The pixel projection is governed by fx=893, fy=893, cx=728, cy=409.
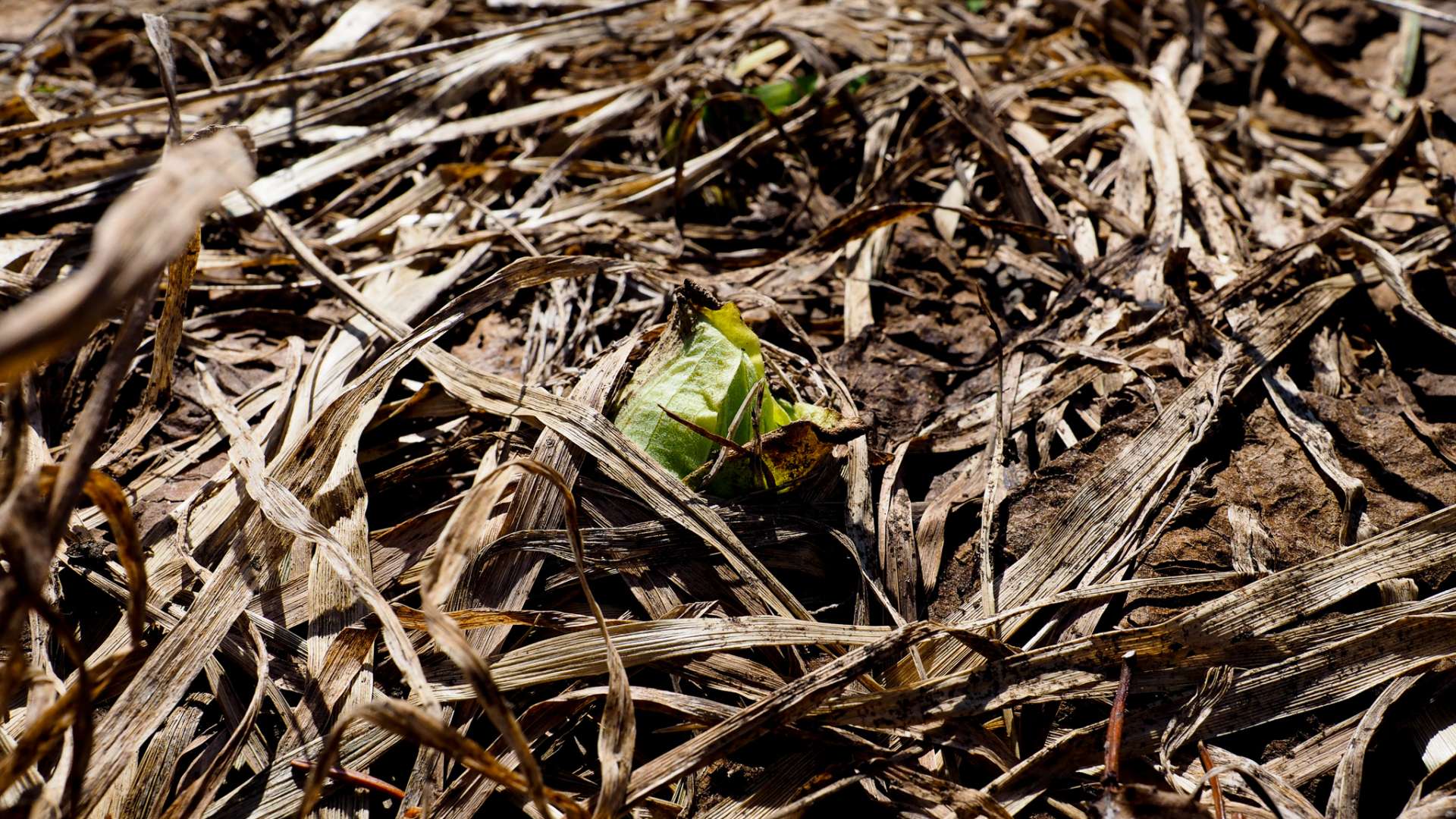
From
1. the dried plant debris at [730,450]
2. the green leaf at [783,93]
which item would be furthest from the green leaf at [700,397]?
the green leaf at [783,93]

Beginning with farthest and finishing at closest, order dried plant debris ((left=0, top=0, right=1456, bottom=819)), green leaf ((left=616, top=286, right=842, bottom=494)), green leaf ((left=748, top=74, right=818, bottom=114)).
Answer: green leaf ((left=748, top=74, right=818, bottom=114)) → green leaf ((left=616, top=286, right=842, bottom=494)) → dried plant debris ((left=0, top=0, right=1456, bottom=819))

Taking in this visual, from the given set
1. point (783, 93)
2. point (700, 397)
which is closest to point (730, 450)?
point (700, 397)

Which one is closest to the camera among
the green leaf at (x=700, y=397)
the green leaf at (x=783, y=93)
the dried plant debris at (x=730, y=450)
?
the dried plant debris at (x=730, y=450)

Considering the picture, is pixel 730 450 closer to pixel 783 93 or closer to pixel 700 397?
pixel 700 397

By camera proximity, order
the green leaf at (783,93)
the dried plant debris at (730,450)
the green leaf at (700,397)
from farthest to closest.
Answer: the green leaf at (783,93), the green leaf at (700,397), the dried plant debris at (730,450)

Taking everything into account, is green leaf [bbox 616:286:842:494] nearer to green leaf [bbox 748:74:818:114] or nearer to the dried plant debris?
the dried plant debris

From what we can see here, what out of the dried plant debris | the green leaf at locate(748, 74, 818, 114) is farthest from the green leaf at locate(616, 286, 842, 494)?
the green leaf at locate(748, 74, 818, 114)

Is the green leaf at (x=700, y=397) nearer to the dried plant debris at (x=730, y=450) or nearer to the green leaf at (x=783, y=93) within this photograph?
the dried plant debris at (x=730, y=450)

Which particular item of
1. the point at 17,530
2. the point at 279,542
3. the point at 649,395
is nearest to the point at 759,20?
the point at 649,395

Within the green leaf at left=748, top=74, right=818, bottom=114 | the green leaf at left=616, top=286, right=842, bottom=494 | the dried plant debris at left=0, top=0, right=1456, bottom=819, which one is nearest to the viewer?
the dried plant debris at left=0, top=0, right=1456, bottom=819

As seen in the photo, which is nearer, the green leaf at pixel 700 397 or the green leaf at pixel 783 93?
the green leaf at pixel 700 397
